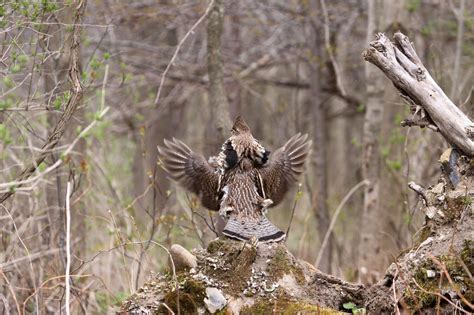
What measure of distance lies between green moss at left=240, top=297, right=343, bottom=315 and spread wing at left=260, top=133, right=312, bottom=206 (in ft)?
6.22

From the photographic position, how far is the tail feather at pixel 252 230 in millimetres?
5543

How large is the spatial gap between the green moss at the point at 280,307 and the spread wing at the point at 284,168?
190 cm

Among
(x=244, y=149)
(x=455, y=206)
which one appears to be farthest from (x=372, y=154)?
(x=455, y=206)

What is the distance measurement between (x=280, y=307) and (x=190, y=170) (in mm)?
2683

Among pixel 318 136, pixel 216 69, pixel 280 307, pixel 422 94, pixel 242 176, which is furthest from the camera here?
pixel 318 136

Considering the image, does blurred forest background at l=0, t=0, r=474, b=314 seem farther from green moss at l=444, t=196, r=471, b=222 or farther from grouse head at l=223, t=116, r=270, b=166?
green moss at l=444, t=196, r=471, b=222

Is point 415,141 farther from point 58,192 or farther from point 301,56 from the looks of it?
point 58,192

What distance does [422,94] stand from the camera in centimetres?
511

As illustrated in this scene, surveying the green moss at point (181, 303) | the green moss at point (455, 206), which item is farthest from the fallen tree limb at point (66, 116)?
the green moss at point (455, 206)

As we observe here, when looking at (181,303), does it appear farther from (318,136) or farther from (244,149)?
(318,136)

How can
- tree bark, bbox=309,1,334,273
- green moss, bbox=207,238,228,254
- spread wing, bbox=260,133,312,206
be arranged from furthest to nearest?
tree bark, bbox=309,1,334,273 < spread wing, bbox=260,133,312,206 < green moss, bbox=207,238,228,254

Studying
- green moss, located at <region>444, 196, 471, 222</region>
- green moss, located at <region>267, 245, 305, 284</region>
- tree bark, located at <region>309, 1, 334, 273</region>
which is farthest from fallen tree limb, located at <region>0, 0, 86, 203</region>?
tree bark, located at <region>309, 1, 334, 273</region>

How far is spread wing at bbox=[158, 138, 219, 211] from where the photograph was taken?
6.93m

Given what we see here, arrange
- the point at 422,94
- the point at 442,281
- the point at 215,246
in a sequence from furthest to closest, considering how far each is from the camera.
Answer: the point at 215,246 → the point at 422,94 → the point at 442,281
